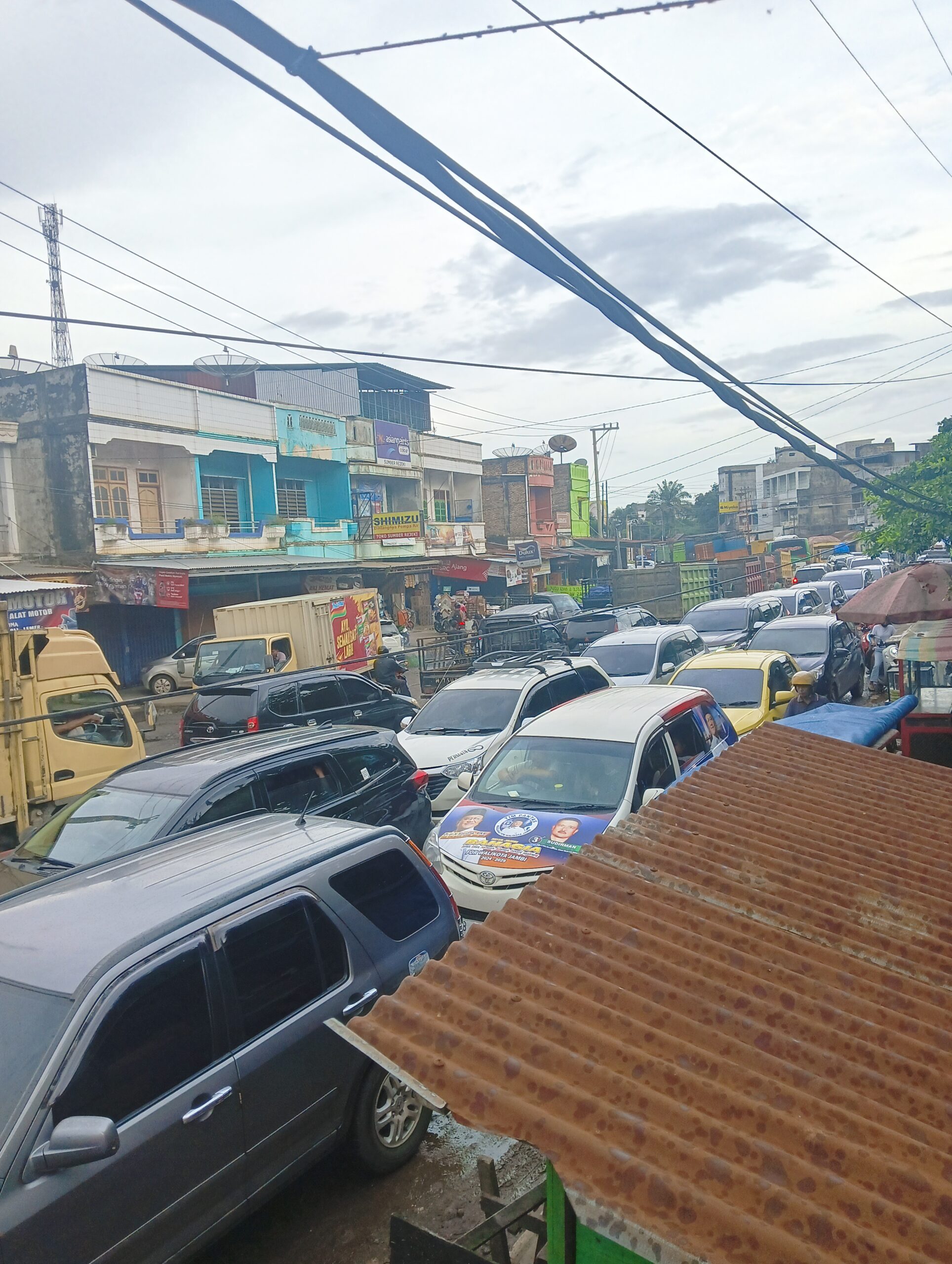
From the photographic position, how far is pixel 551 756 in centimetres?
791

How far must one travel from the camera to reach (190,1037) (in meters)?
3.53

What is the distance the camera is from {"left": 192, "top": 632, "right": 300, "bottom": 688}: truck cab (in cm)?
1608

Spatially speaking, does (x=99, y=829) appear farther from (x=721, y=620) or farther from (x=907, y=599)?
(x=721, y=620)

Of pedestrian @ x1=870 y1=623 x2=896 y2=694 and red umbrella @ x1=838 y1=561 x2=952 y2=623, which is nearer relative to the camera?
red umbrella @ x1=838 y1=561 x2=952 y2=623

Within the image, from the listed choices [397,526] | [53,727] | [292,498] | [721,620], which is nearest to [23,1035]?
[53,727]

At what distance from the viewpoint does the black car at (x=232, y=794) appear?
634cm

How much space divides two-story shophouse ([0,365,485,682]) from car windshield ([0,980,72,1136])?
15843 mm

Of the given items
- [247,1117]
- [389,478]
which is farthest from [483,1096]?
[389,478]

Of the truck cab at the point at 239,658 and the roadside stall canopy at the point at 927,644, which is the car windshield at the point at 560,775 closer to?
the roadside stall canopy at the point at 927,644

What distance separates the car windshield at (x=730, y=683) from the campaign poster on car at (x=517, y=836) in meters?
5.37

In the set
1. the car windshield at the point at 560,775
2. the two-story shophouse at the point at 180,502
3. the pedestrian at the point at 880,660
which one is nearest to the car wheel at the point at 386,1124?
the car windshield at the point at 560,775

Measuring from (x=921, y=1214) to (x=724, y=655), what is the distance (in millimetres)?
11734

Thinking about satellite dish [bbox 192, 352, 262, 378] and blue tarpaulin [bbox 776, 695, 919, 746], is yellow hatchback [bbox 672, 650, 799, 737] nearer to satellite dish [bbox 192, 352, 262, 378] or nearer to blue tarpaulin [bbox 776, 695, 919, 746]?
blue tarpaulin [bbox 776, 695, 919, 746]

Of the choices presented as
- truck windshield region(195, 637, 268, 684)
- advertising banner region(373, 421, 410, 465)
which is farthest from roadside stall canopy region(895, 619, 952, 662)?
advertising banner region(373, 421, 410, 465)
